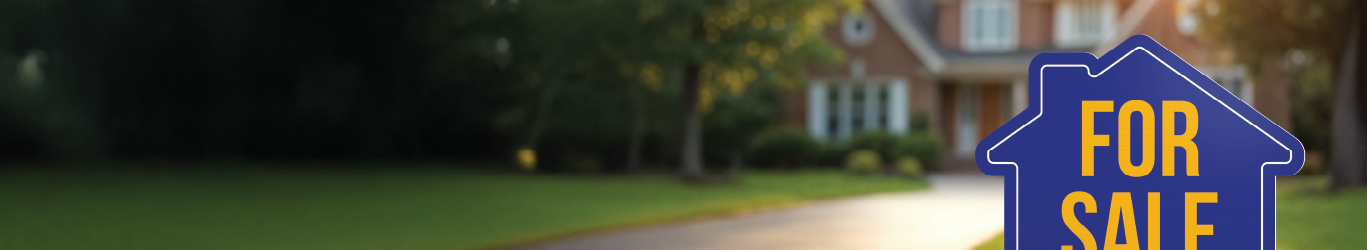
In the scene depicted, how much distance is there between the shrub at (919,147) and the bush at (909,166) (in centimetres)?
15

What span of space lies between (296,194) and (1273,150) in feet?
44.4

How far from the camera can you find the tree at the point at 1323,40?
15016mm

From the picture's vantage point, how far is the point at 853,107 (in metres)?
27.9

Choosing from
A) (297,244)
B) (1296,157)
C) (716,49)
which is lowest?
(297,244)

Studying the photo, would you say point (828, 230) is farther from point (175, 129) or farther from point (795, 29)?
point (175, 129)

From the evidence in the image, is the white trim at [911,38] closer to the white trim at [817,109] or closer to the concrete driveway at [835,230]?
the white trim at [817,109]

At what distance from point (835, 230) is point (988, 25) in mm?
19507

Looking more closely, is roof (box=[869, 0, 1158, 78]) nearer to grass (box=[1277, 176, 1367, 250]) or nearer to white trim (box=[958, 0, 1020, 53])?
white trim (box=[958, 0, 1020, 53])

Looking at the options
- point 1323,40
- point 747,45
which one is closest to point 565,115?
point 747,45

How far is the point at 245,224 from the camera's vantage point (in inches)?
436

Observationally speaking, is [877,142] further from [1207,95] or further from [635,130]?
[1207,95]

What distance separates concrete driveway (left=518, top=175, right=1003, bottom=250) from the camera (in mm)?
9656

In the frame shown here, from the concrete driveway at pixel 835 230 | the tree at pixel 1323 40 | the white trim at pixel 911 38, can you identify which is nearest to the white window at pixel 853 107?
the white trim at pixel 911 38

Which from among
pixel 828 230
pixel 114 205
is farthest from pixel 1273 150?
pixel 114 205
